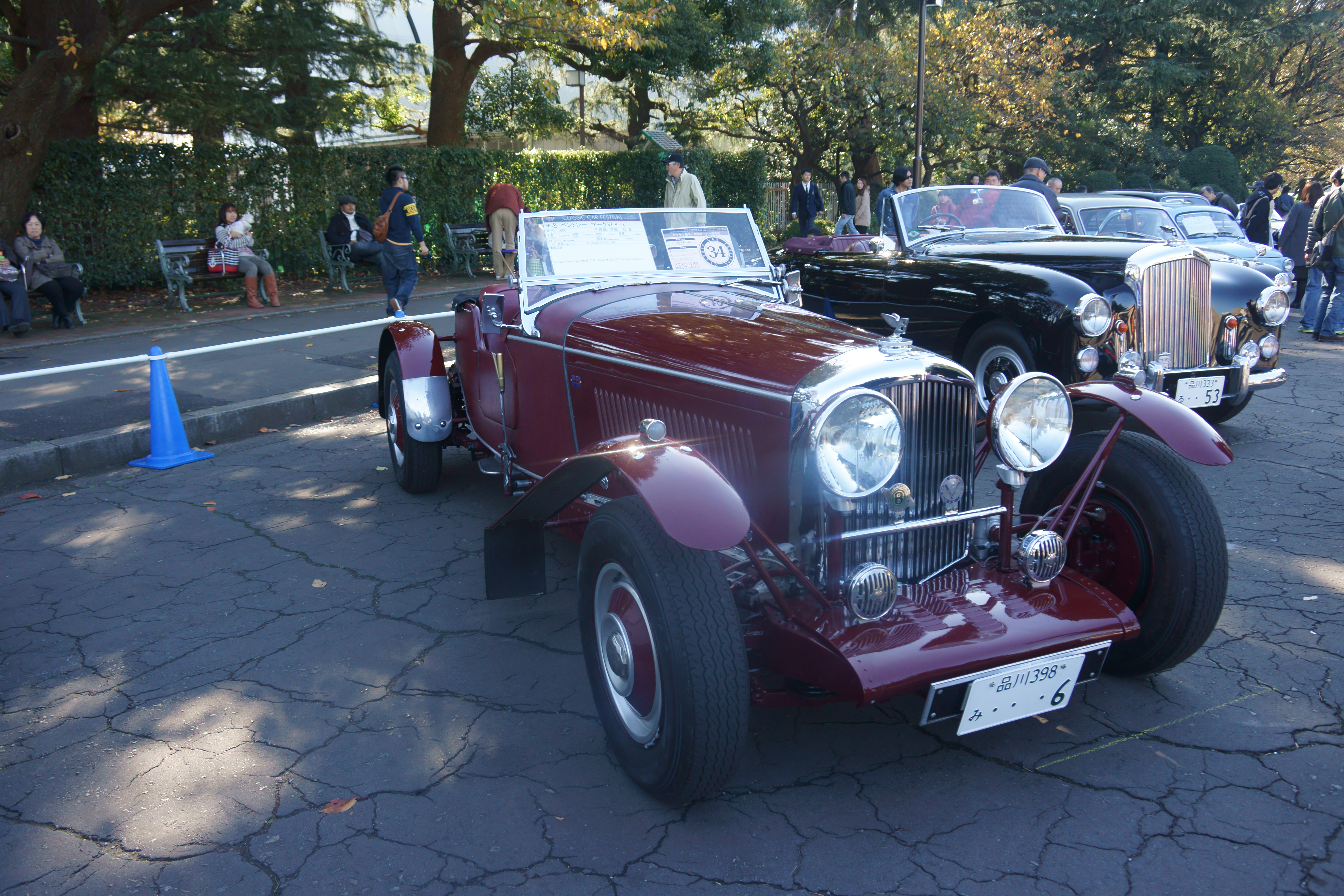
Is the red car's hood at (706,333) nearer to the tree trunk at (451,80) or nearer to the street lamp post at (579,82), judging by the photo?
the tree trunk at (451,80)

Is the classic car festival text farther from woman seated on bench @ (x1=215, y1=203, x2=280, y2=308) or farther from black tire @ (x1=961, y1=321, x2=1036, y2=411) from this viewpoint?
woman seated on bench @ (x1=215, y1=203, x2=280, y2=308)

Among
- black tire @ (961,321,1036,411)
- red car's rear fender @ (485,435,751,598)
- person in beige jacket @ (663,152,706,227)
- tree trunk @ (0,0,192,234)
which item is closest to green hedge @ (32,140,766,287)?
tree trunk @ (0,0,192,234)

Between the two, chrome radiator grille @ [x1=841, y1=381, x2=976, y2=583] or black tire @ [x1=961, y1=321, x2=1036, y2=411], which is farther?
black tire @ [x1=961, y1=321, x2=1036, y2=411]

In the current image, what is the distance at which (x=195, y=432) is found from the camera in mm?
6578

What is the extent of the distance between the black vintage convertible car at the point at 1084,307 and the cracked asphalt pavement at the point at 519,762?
168cm

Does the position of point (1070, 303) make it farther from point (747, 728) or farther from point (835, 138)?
point (835, 138)

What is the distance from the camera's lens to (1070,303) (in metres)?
5.73

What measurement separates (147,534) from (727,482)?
3.76m

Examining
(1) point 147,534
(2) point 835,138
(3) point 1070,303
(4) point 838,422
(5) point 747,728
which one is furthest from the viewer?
(2) point 835,138

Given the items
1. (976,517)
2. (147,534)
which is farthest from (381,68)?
(976,517)

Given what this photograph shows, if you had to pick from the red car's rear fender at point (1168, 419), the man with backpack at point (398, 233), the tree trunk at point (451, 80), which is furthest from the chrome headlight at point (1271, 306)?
the tree trunk at point (451, 80)

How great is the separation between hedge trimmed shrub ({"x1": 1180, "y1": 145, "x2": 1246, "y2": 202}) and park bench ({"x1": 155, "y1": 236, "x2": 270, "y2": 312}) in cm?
2348

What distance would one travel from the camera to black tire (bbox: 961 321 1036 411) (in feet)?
19.8

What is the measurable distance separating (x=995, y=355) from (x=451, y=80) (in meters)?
13.4
